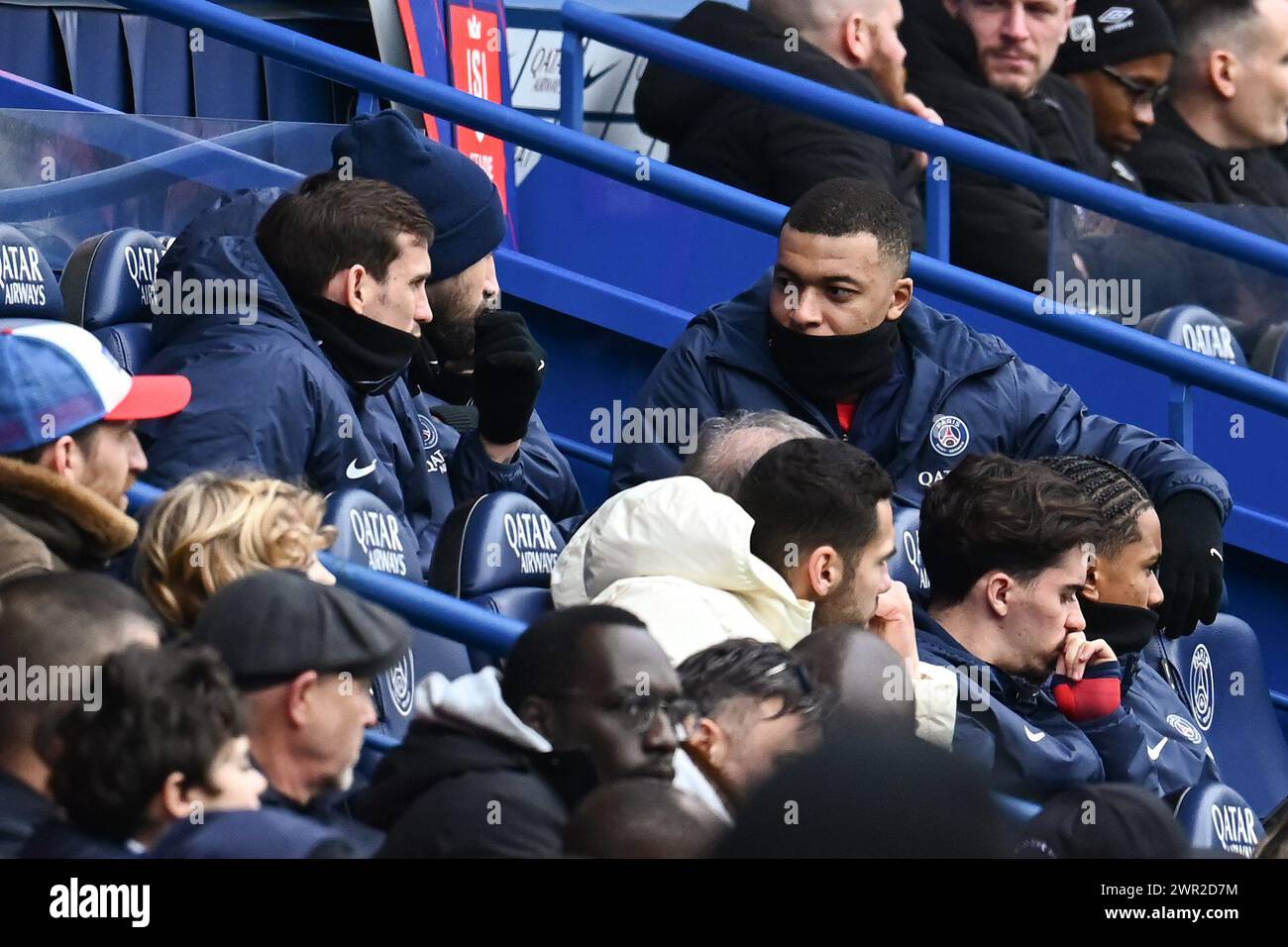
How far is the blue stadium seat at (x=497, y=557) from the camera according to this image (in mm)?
4027

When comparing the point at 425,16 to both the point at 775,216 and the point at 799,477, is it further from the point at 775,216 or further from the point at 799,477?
the point at 799,477

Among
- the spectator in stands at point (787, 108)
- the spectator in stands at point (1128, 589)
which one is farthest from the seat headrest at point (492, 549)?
the spectator in stands at point (787, 108)

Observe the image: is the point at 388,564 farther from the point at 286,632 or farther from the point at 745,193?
the point at 745,193

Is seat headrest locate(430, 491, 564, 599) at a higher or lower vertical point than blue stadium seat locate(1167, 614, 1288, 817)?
higher

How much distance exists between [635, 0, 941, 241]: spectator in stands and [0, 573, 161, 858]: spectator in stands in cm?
330

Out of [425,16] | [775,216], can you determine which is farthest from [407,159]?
[425,16]

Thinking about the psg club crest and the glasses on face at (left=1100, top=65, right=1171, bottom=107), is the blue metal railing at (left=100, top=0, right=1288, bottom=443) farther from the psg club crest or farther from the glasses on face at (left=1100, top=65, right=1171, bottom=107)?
the glasses on face at (left=1100, top=65, right=1171, bottom=107)

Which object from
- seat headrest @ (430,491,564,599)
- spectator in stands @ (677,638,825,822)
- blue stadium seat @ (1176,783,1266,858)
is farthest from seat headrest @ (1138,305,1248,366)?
spectator in stands @ (677,638,825,822)

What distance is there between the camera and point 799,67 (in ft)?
20.3

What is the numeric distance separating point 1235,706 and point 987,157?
4.59 ft

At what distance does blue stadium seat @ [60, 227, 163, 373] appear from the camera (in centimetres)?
453

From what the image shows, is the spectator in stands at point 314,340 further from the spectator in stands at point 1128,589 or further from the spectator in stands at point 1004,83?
the spectator in stands at point 1004,83

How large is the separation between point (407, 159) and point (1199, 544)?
1.81 meters

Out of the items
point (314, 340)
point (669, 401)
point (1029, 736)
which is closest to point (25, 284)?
point (314, 340)
